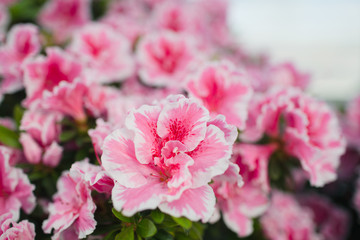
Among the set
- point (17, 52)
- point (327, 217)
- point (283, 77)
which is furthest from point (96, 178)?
point (327, 217)

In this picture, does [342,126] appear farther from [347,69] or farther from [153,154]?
[347,69]

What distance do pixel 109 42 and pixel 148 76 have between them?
0.61ft

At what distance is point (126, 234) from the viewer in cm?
67

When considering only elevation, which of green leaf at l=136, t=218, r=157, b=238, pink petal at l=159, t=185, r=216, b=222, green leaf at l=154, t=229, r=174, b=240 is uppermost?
pink petal at l=159, t=185, r=216, b=222

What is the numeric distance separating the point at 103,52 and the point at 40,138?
0.40 m

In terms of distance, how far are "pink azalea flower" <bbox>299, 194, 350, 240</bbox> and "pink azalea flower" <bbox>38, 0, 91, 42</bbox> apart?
130 centimetres

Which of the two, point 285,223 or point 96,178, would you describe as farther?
point 285,223

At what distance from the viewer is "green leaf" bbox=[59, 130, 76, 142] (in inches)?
36.4

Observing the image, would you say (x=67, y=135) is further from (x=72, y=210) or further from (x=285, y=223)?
(x=285, y=223)

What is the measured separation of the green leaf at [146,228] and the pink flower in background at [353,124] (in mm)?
1107

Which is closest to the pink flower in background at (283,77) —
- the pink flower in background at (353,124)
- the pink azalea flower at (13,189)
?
the pink flower in background at (353,124)

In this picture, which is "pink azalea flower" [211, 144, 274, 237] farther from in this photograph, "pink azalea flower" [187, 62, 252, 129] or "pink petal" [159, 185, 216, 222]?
"pink petal" [159, 185, 216, 222]

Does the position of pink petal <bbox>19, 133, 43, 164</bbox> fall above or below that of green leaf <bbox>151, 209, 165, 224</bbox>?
below

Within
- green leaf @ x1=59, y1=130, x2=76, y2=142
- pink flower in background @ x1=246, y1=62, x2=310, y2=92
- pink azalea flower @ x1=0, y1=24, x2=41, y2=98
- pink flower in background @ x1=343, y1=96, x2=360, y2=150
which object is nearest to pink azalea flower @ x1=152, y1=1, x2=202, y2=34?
pink flower in background @ x1=246, y1=62, x2=310, y2=92
